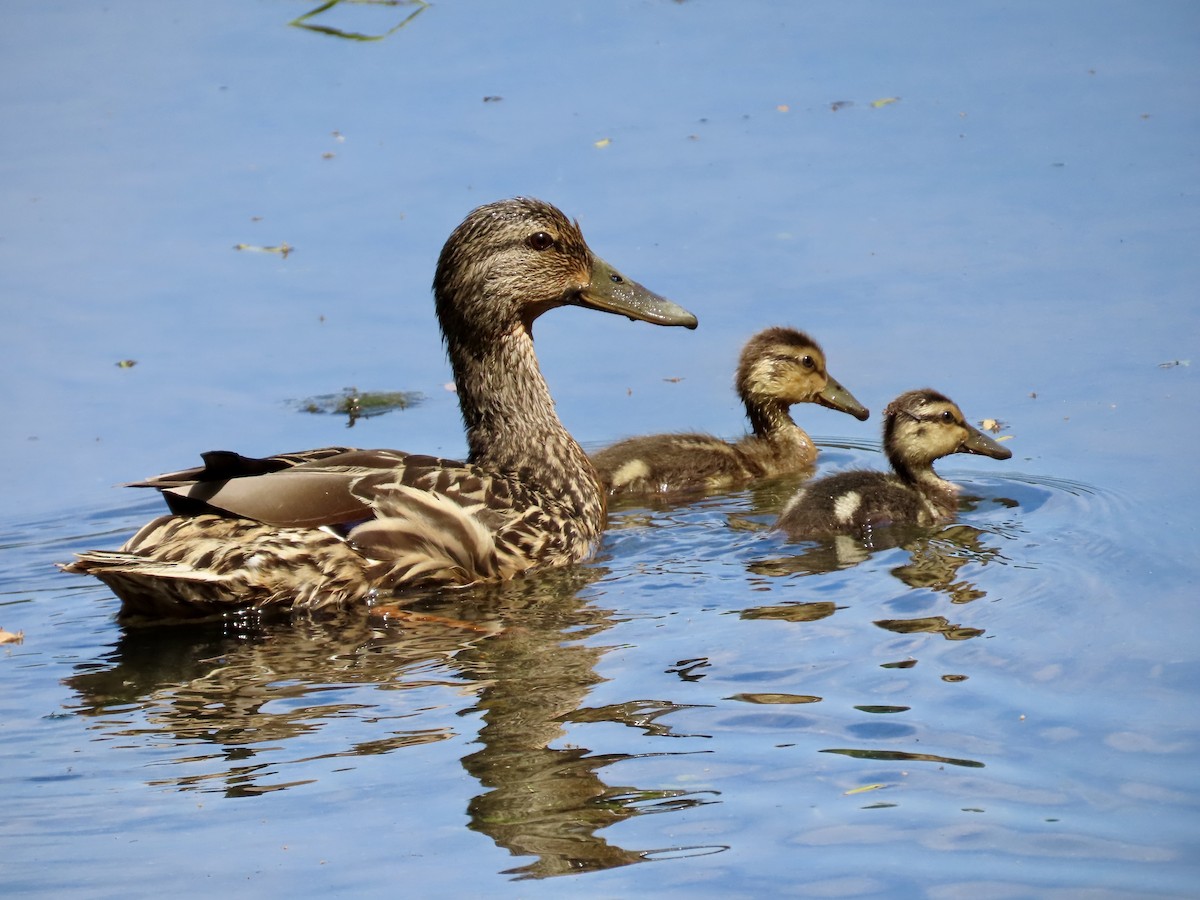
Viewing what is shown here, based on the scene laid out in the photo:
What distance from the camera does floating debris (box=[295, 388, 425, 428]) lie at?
811cm

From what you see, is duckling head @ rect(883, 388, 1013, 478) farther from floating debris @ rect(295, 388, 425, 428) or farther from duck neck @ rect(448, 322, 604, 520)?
floating debris @ rect(295, 388, 425, 428)

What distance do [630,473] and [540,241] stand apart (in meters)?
1.09

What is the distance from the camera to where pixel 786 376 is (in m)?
8.16

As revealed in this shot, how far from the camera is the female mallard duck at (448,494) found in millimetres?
6195

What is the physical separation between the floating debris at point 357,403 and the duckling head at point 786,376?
57.1 inches

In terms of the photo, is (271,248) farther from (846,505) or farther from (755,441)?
(846,505)

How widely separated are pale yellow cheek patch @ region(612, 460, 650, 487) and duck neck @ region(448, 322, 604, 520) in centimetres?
49

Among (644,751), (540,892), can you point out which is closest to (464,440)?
(644,751)

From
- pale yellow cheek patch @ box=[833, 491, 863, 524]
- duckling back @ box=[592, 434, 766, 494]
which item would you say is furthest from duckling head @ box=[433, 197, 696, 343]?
pale yellow cheek patch @ box=[833, 491, 863, 524]

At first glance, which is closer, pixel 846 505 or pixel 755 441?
pixel 846 505

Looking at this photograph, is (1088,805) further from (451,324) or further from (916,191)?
(916,191)

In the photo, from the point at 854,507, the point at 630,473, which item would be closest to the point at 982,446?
the point at 854,507

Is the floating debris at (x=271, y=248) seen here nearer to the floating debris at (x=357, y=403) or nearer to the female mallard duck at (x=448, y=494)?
the floating debris at (x=357, y=403)

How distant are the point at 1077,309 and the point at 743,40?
4.31 meters
